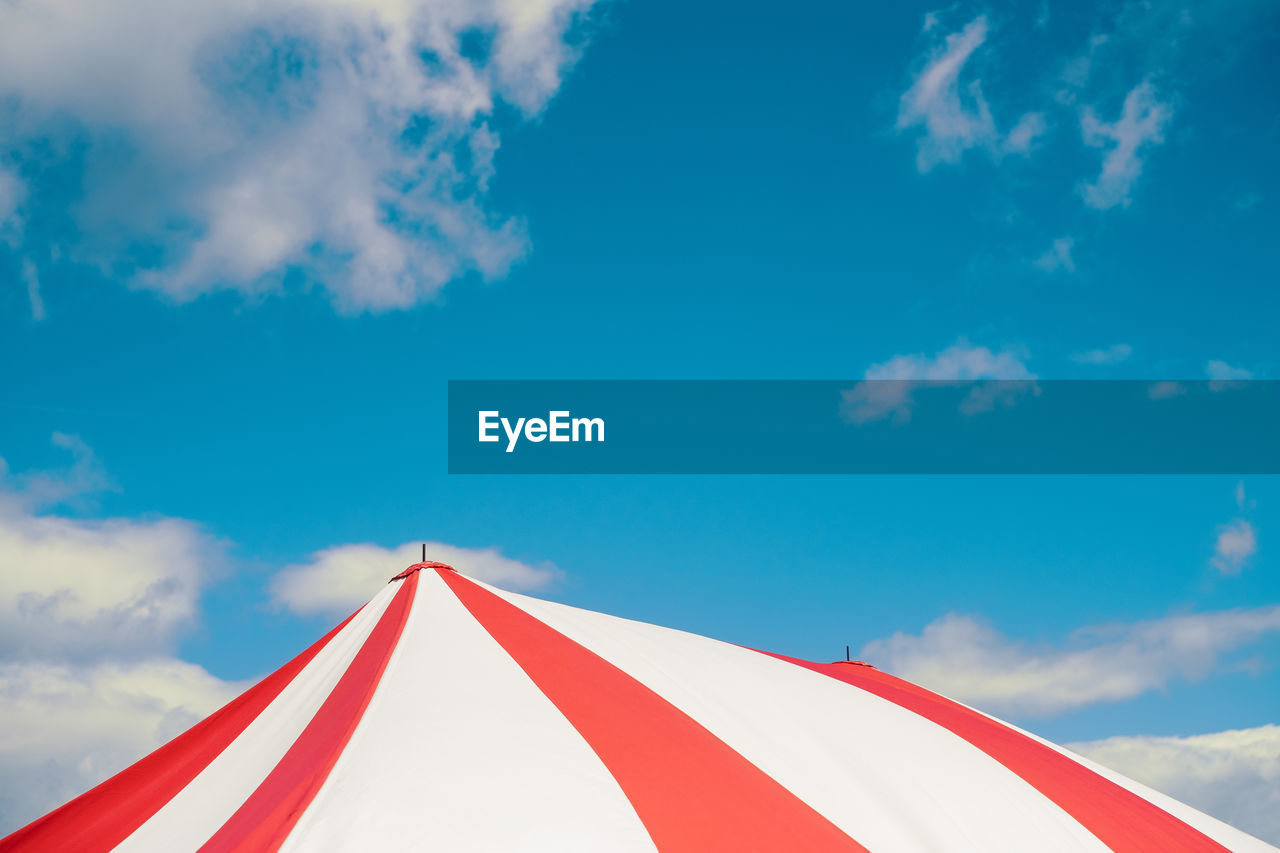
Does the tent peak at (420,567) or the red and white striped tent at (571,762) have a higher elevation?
the tent peak at (420,567)

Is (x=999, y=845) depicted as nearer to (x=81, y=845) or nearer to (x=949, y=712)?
(x=949, y=712)

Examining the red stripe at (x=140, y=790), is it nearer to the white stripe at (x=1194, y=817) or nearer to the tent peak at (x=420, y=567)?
the tent peak at (x=420, y=567)

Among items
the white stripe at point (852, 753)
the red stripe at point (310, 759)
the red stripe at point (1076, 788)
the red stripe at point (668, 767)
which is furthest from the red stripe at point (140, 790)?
the red stripe at point (1076, 788)

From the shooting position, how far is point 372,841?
11.2 ft

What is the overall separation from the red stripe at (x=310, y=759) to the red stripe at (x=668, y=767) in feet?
2.43

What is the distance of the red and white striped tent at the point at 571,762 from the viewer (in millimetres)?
A: 3740

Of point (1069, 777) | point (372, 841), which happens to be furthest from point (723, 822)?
point (1069, 777)

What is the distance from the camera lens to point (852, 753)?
5.16m

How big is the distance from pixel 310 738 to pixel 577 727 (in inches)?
55.1

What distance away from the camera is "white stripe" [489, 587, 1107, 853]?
4.70 meters

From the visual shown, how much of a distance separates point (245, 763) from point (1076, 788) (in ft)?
16.2

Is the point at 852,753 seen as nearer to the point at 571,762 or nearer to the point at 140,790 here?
the point at 571,762

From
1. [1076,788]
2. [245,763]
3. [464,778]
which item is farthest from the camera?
[1076,788]

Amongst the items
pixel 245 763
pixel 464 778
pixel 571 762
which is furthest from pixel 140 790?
pixel 571 762
